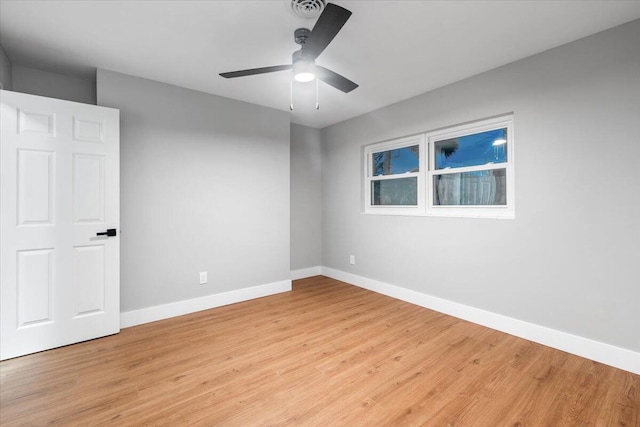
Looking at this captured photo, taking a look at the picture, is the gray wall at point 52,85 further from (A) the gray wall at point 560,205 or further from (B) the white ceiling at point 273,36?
(A) the gray wall at point 560,205

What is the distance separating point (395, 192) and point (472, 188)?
1.03m

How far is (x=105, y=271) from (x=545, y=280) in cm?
404

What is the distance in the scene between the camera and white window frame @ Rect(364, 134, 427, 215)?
11.4 ft

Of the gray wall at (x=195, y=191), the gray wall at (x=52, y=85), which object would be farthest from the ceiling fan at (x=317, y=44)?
the gray wall at (x=52, y=85)

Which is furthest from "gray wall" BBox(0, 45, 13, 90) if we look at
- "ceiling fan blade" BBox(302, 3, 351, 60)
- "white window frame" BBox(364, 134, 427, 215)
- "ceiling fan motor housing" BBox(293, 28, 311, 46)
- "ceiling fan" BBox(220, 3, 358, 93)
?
"white window frame" BBox(364, 134, 427, 215)

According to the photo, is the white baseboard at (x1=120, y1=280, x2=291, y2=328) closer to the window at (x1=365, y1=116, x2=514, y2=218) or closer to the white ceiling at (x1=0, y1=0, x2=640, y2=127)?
the window at (x1=365, y1=116, x2=514, y2=218)

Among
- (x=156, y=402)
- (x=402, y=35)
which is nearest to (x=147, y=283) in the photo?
(x=156, y=402)

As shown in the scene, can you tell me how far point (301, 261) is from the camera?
15.2 feet

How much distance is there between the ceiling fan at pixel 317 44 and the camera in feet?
4.97

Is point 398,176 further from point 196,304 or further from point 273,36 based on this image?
point 196,304

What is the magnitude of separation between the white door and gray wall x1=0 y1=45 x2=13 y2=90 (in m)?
0.39

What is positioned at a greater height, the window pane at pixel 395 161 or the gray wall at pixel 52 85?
the gray wall at pixel 52 85

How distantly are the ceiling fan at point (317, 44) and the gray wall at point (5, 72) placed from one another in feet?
6.61

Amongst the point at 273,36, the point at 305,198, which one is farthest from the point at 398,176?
the point at 273,36
